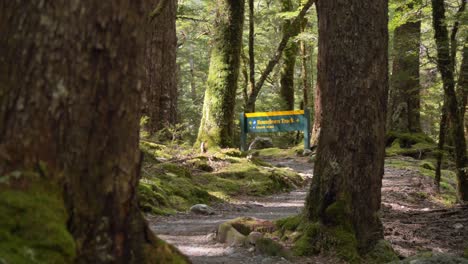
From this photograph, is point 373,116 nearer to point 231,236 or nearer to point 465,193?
point 231,236

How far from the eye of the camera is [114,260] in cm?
279

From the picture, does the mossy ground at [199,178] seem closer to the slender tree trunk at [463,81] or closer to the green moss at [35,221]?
the slender tree trunk at [463,81]

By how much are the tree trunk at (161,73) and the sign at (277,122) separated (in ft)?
18.3

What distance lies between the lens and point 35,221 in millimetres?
2574

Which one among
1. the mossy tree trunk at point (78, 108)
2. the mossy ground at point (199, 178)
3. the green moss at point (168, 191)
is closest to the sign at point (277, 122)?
the mossy ground at point (199, 178)

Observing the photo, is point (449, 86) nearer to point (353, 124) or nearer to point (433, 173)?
point (353, 124)

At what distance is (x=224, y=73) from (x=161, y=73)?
6.85 ft

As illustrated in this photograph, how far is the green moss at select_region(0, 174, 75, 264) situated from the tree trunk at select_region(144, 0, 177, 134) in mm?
9794

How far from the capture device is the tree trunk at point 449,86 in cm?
866

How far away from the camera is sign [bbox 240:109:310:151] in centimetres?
1750

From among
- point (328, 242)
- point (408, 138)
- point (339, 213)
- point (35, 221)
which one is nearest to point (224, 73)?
point (408, 138)

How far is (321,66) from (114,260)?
3.88 meters

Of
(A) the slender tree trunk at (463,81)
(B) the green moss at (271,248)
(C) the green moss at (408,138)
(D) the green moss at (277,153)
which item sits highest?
(A) the slender tree trunk at (463,81)

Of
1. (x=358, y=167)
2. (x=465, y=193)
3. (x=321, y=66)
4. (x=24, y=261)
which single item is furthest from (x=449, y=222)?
(x=24, y=261)
